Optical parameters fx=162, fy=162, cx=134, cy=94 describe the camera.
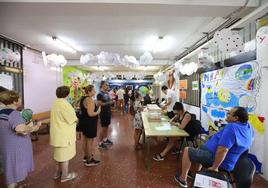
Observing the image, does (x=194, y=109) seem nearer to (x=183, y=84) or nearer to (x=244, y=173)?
(x=183, y=84)

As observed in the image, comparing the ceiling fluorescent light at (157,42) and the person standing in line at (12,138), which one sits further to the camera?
the ceiling fluorescent light at (157,42)

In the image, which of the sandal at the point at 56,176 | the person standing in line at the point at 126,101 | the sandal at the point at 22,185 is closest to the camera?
the sandal at the point at 22,185

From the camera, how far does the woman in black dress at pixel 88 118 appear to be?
9.43ft

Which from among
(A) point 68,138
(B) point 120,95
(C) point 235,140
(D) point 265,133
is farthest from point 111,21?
(B) point 120,95

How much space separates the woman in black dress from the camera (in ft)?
9.43

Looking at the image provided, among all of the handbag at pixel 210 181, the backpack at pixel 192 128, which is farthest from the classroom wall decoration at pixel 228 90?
the handbag at pixel 210 181

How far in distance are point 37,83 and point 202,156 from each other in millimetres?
5652

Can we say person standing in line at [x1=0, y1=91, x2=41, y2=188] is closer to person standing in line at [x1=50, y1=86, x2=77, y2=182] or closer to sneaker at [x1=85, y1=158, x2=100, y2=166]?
person standing in line at [x1=50, y1=86, x2=77, y2=182]

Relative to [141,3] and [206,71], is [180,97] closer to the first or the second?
[206,71]

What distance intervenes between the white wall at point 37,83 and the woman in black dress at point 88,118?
3.13 meters

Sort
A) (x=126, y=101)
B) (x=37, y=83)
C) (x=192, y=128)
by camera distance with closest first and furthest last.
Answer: (x=192, y=128)
(x=37, y=83)
(x=126, y=101)

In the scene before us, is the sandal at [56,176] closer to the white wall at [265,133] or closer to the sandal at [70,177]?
the sandal at [70,177]

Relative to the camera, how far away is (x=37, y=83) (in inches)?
223

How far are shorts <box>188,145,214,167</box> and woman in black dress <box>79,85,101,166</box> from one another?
1.72m
